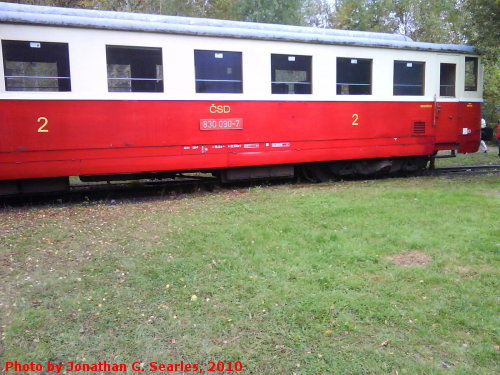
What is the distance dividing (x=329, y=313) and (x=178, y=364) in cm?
125

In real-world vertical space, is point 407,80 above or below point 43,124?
above

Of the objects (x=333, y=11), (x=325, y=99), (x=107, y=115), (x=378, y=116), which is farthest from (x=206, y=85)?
(x=333, y=11)

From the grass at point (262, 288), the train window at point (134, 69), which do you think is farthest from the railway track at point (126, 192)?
the train window at point (134, 69)

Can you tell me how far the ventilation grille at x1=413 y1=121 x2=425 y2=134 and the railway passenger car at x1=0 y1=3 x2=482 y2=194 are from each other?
23 millimetres

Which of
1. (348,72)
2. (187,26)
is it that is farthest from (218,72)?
(348,72)

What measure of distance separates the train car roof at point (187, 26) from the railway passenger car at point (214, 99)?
24 millimetres

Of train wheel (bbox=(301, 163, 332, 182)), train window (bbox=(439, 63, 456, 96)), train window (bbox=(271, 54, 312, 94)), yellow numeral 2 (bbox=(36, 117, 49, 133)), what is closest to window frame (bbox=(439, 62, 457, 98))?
train window (bbox=(439, 63, 456, 96))

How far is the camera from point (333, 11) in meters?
33.2

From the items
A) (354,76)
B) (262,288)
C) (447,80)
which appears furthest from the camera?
(447,80)

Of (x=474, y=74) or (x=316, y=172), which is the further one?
(x=474, y=74)

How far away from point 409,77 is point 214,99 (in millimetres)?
4698

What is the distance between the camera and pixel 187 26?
839 centimetres

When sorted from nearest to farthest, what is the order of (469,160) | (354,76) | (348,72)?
(348,72), (354,76), (469,160)

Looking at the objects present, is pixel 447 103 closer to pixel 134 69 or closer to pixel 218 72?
pixel 218 72
